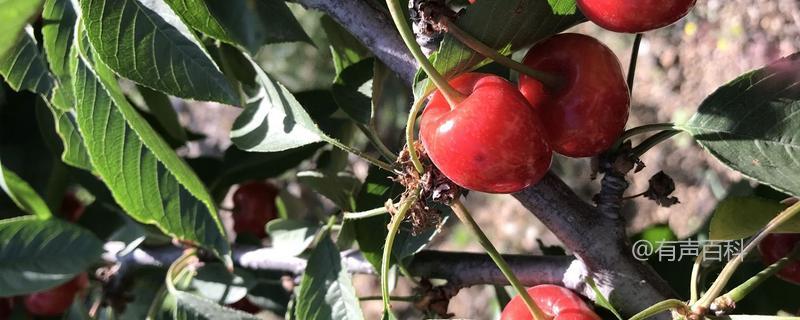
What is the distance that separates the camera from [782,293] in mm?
877

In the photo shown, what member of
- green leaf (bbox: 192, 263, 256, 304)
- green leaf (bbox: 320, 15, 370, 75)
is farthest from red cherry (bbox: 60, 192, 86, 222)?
green leaf (bbox: 320, 15, 370, 75)

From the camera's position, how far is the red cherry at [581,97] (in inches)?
19.6

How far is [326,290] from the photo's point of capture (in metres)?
0.75

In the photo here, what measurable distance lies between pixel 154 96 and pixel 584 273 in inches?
22.3

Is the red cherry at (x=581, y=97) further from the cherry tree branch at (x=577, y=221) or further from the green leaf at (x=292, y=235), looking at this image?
the green leaf at (x=292, y=235)

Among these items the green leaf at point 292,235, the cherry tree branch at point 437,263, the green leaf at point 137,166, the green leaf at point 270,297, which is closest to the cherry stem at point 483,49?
the cherry tree branch at point 437,263

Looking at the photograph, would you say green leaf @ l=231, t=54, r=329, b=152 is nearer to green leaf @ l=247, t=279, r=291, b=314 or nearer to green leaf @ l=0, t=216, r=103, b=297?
green leaf @ l=0, t=216, r=103, b=297

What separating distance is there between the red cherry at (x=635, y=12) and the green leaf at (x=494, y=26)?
0.11 ft

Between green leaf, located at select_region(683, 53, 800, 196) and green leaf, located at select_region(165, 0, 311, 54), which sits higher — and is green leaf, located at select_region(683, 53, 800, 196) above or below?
above

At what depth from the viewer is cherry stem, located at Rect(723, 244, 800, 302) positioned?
576mm

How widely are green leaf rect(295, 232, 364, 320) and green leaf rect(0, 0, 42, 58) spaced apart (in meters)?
0.34

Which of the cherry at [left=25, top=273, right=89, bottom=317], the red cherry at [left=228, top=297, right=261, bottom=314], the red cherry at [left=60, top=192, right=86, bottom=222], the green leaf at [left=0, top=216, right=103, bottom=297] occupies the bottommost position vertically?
the cherry at [left=25, top=273, right=89, bottom=317]

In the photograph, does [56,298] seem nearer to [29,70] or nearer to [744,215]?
[29,70]

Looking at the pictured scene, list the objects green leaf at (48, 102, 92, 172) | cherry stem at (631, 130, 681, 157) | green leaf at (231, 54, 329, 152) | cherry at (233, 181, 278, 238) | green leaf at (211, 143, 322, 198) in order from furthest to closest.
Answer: cherry at (233, 181, 278, 238)
green leaf at (211, 143, 322, 198)
green leaf at (48, 102, 92, 172)
green leaf at (231, 54, 329, 152)
cherry stem at (631, 130, 681, 157)
